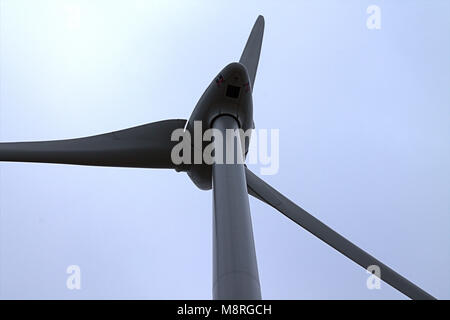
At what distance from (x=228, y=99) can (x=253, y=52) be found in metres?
4.22

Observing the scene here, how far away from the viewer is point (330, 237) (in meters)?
12.1

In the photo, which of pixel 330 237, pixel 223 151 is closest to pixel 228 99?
pixel 223 151

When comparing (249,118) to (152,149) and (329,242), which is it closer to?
(152,149)

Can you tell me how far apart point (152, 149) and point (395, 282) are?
643cm

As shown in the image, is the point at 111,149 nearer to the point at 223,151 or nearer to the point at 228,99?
the point at 228,99

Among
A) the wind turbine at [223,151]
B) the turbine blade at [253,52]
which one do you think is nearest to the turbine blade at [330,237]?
the wind turbine at [223,151]

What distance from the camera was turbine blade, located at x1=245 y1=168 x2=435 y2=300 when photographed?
37.6 feet

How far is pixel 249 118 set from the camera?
518 inches

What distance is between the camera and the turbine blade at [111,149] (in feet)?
39.8

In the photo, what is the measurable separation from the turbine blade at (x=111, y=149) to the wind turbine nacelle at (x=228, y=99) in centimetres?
91

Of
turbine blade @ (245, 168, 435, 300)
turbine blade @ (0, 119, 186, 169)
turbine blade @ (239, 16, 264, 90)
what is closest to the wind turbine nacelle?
turbine blade @ (0, 119, 186, 169)

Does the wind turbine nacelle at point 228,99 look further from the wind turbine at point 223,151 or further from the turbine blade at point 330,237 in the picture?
the turbine blade at point 330,237
